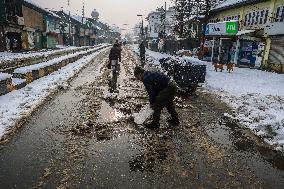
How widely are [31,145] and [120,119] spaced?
8.38ft

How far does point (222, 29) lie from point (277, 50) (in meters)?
5.51

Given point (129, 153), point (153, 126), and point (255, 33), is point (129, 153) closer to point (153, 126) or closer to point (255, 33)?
point (153, 126)

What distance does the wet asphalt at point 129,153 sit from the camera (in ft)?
14.2

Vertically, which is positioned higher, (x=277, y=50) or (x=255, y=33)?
(x=255, y=33)

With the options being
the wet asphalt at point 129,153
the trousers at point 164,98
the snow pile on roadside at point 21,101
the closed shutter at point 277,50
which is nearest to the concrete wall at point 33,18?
the snow pile on roadside at point 21,101

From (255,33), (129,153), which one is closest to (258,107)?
(129,153)

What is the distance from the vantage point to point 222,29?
1045 inches

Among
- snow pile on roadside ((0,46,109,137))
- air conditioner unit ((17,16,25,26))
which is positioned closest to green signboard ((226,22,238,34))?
snow pile on roadside ((0,46,109,137))

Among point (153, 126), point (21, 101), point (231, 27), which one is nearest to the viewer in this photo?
point (153, 126)

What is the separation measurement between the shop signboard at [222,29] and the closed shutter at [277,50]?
3.27 m

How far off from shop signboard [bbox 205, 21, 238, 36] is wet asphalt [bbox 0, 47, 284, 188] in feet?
60.6

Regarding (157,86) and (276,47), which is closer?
(157,86)

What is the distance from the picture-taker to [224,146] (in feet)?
19.6

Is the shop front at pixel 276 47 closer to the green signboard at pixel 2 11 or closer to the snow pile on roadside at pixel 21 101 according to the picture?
the snow pile on roadside at pixel 21 101
